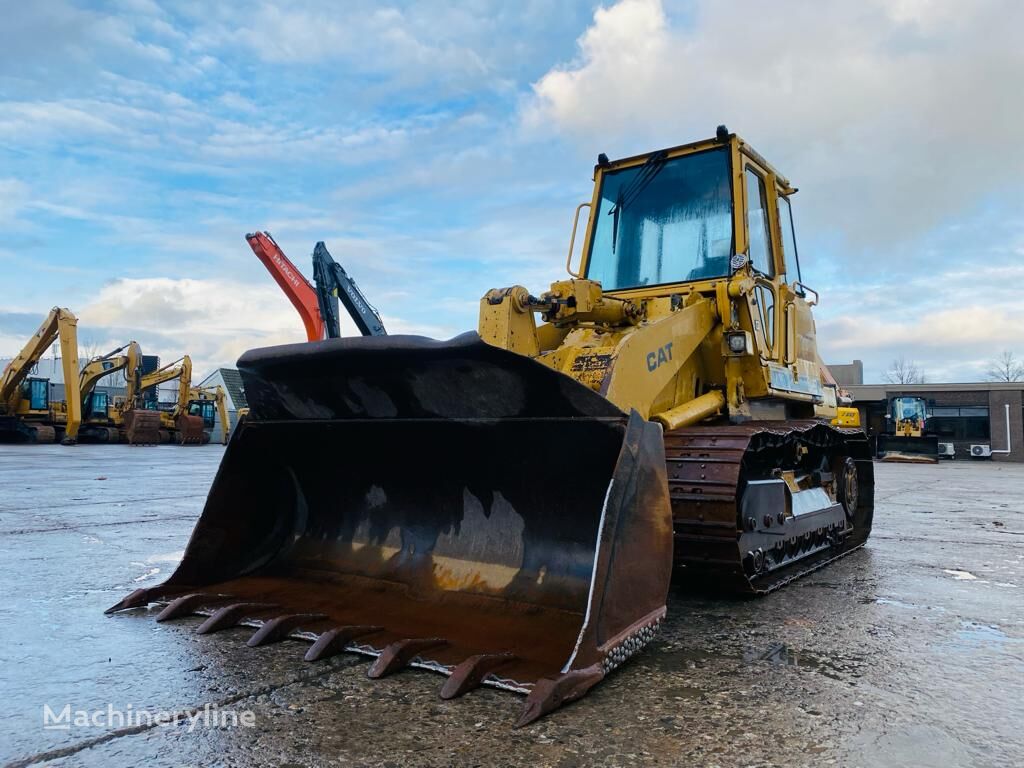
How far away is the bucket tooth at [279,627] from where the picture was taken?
3312 millimetres

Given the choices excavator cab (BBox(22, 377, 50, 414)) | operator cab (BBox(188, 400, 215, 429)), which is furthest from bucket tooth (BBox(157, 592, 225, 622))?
operator cab (BBox(188, 400, 215, 429))

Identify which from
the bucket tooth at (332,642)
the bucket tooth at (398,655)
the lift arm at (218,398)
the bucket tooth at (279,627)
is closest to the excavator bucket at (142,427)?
the lift arm at (218,398)

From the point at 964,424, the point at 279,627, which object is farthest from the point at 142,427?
the point at 964,424

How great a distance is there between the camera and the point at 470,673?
281cm

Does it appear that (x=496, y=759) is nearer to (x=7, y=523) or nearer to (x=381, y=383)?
(x=381, y=383)

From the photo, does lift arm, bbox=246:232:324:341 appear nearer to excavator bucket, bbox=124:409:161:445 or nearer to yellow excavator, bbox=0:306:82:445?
yellow excavator, bbox=0:306:82:445

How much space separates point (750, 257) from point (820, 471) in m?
1.88

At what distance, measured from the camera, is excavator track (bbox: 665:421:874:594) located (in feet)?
13.7

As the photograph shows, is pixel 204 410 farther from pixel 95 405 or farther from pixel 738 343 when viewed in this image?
pixel 738 343

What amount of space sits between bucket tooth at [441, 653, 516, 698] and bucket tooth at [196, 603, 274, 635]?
122cm

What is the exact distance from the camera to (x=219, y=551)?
4246 mm

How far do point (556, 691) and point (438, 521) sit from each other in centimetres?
168

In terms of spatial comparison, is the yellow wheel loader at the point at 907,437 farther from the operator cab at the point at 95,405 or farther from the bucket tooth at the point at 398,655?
the operator cab at the point at 95,405

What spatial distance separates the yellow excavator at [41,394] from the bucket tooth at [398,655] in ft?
101
